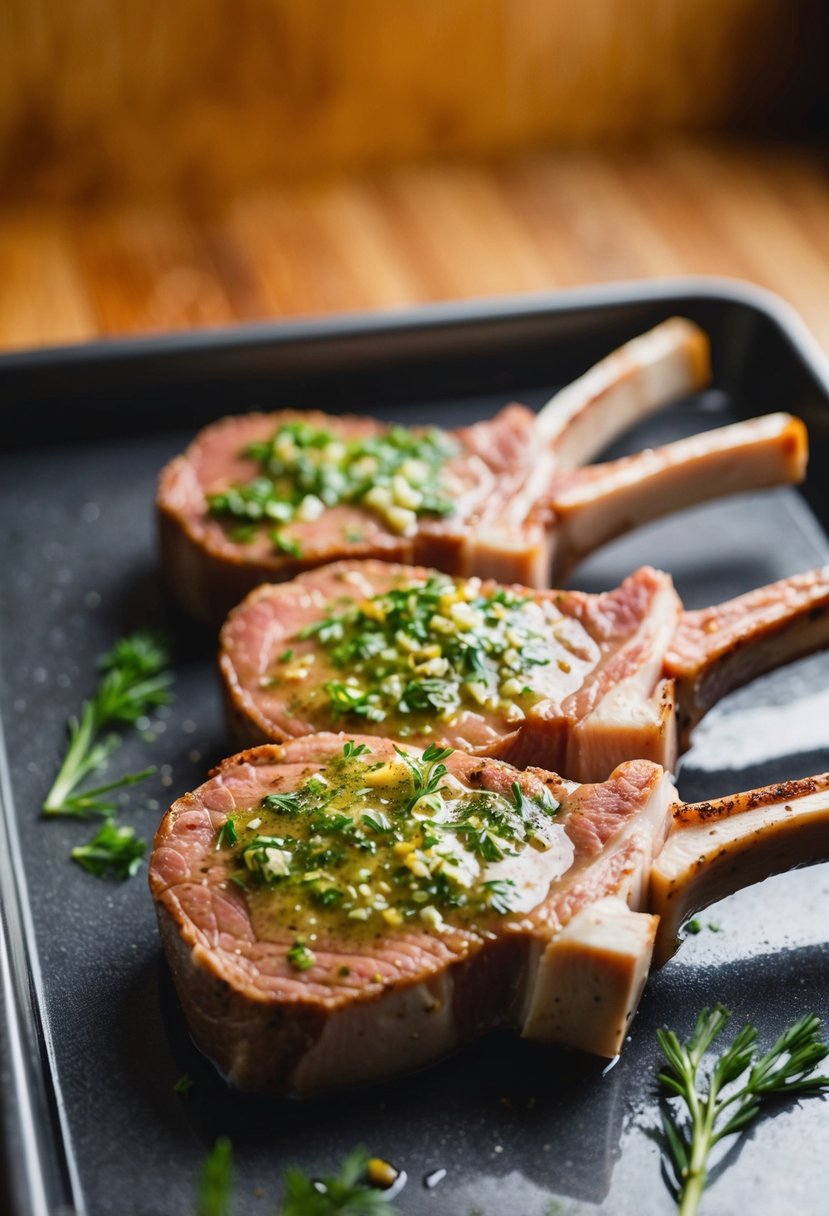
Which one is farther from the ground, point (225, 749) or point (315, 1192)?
point (315, 1192)

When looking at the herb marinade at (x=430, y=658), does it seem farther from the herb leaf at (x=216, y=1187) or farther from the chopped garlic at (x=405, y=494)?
A: the herb leaf at (x=216, y=1187)

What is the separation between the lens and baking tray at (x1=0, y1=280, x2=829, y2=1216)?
110 inches

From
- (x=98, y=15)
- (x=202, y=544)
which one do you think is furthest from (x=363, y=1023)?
(x=98, y=15)

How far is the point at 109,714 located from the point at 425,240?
305 centimetres

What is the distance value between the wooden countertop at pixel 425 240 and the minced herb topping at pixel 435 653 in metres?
2.33

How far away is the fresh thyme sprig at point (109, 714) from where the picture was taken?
11.7ft

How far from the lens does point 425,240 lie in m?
6.10

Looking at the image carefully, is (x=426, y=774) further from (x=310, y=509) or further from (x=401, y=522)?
(x=310, y=509)

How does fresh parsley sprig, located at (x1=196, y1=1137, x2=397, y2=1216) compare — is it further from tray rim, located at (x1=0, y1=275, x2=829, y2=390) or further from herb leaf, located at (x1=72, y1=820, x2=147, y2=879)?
tray rim, located at (x1=0, y1=275, x2=829, y2=390)

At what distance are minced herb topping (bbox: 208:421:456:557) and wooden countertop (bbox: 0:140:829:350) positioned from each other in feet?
4.99

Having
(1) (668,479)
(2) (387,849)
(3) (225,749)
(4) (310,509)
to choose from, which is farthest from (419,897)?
(1) (668,479)

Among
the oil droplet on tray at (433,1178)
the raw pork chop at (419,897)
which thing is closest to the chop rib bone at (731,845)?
the raw pork chop at (419,897)

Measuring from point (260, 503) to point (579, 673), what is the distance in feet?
3.60

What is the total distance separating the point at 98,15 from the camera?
566 cm
